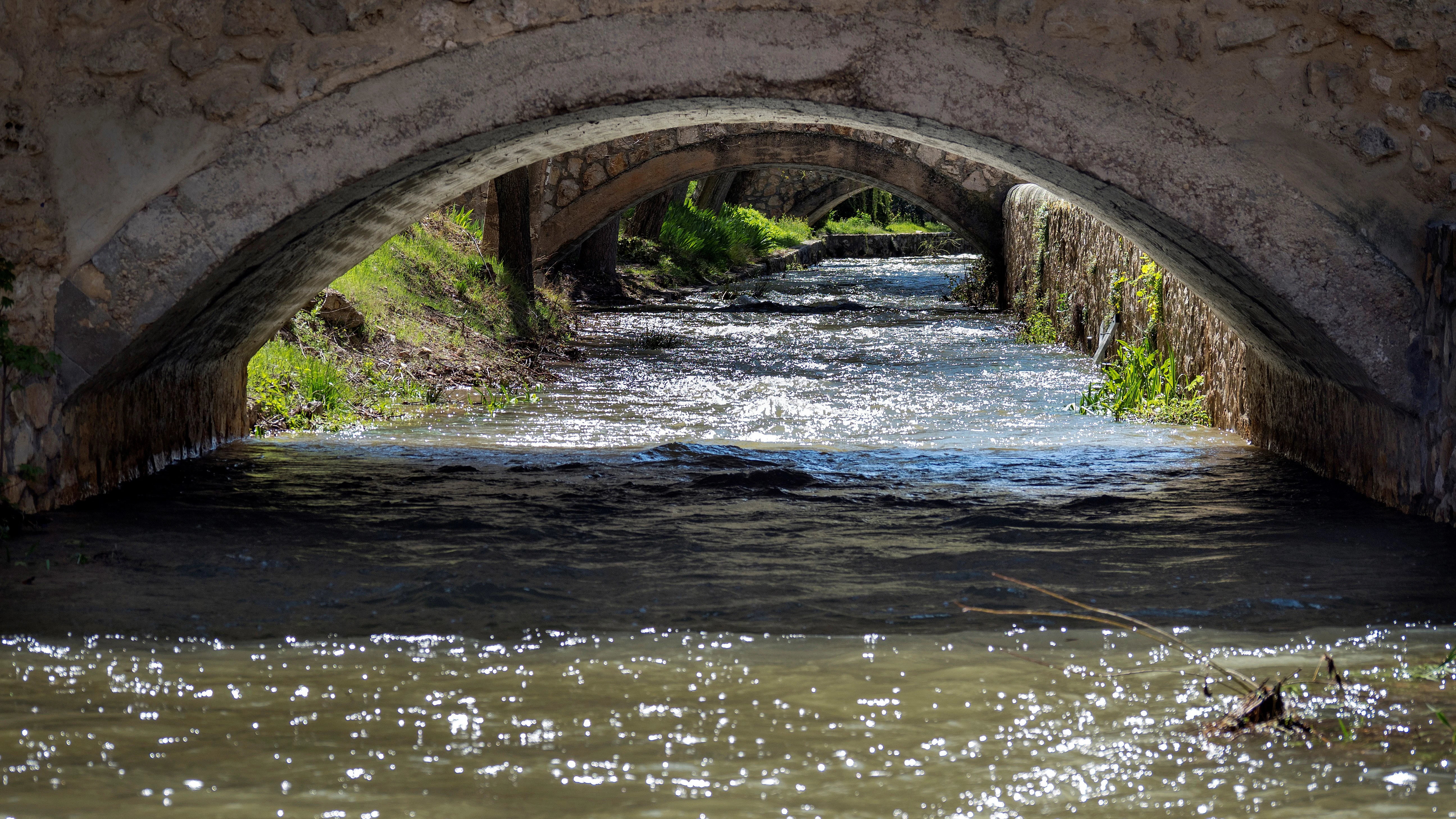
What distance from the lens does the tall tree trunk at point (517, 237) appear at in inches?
441

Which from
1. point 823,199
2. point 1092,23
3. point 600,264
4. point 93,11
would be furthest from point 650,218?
point 1092,23

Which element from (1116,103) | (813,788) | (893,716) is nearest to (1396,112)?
(1116,103)

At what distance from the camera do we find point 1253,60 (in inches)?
167

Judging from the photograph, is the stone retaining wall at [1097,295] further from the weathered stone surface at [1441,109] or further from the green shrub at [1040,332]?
the weathered stone surface at [1441,109]

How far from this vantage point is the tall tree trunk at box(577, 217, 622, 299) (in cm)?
1577

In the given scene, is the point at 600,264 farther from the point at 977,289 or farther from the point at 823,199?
the point at 823,199

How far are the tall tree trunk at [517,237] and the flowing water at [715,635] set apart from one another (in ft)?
17.1

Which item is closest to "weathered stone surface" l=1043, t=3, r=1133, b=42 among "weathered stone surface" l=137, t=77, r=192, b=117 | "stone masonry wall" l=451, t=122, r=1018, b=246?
"weathered stone surface" l=137, t=77, r=192, b=117

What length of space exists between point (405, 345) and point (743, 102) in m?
4.70

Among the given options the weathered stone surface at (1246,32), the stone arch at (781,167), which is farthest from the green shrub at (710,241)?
the weathered stone surface at (1246,32)

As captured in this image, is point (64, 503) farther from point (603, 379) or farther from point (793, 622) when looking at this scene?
point (603, 379)

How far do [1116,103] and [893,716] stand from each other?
2.55 meters

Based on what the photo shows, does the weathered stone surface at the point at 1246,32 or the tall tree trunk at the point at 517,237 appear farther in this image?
the tall tree trunk at the point at 517,237

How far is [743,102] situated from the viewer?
464cm
